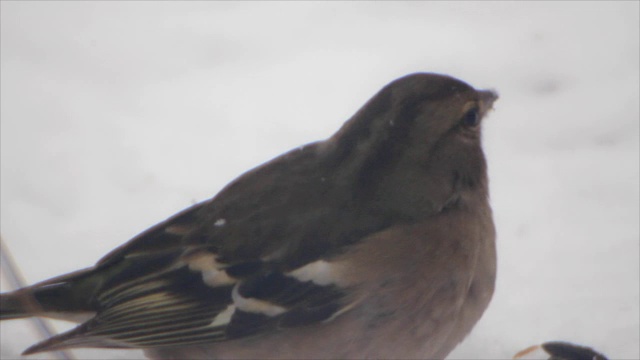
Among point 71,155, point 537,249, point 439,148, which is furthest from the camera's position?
point 71,155

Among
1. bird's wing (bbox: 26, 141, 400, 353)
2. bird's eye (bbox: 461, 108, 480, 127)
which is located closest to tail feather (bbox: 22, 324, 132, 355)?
bird's wing (bbox: 26, 141, 400, 353)

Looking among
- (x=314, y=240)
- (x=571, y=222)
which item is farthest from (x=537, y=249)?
(x=314, y=240)

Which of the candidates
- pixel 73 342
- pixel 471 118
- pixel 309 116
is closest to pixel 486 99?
pixel 471 118

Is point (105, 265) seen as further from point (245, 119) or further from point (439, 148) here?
point (245, 119)

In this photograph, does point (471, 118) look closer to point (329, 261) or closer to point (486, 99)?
point (486, 99)

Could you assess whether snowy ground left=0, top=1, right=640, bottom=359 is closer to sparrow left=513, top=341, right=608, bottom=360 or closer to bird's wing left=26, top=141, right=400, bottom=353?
sparrow left=513, top=341, right=608, bottom=360

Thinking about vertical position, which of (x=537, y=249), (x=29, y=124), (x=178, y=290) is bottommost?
(x=537, y=249)

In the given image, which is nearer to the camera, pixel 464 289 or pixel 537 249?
pixel 464 289
